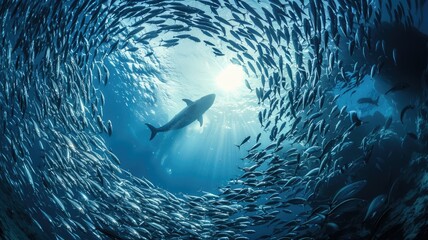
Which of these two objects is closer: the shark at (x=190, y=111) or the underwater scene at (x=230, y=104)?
the underwater scene at (x=230, y=104)

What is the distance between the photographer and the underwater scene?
22.9ft

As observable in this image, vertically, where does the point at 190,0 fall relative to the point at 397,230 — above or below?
above

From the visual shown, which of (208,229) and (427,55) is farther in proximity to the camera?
(427,55)

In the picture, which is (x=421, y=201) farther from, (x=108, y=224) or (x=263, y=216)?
(x=108, y=224)

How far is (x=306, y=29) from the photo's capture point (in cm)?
643

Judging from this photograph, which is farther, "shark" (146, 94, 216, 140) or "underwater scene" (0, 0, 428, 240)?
"shark" (146, 94, 216, 140)

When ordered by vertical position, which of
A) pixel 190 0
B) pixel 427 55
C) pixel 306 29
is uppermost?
pixel 190 0

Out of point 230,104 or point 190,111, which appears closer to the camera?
point 190,111

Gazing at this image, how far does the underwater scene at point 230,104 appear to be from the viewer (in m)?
6.99

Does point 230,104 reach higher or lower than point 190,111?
higher

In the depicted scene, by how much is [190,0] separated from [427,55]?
9.87 metres

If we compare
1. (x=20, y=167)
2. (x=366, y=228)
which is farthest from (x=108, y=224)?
(x=366, y=228)

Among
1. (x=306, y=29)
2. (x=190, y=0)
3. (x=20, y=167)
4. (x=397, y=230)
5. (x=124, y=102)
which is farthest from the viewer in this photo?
(x=124, y=102)

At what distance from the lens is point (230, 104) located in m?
19.3
